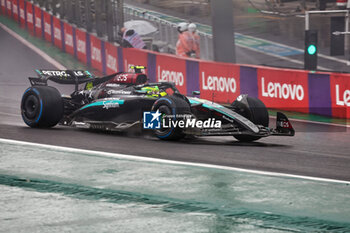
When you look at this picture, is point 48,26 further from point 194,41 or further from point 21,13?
point 194,41

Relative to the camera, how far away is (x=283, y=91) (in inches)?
588

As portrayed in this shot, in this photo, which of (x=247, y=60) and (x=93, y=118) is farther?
(x=247, y=60)

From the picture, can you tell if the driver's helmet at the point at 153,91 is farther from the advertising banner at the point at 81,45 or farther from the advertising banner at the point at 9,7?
the advertising banner at the point at 9,7

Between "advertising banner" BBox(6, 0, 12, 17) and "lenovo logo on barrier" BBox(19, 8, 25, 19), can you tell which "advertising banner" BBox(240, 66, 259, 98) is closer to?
"lenovo logo on barrier" BBox(19, 8, 25, 19)

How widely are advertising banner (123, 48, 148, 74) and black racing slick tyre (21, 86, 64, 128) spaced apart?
897 cm

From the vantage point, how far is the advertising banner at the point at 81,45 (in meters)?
26.0

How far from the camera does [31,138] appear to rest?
31.1ft

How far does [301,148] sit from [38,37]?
81.4 ft

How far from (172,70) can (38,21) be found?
1627cm

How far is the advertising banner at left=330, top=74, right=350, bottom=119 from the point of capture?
1352cm

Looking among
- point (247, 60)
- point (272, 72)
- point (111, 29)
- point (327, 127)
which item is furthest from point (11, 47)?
point (327, 127)

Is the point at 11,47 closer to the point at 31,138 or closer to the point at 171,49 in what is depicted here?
the point at 171,49

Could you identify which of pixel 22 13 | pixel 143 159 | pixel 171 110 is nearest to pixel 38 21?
pixel 22 13

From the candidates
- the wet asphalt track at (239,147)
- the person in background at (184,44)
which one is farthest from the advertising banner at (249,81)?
the person in background at (184,44)
